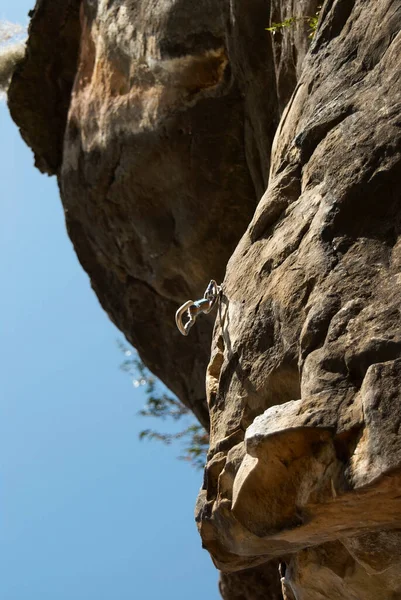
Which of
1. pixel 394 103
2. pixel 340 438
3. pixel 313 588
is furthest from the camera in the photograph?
pixel 313 588

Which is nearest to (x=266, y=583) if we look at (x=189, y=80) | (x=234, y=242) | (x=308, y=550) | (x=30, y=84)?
(x=234, y=242)

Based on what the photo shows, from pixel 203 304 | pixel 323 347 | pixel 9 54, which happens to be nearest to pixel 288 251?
pixel 323 347

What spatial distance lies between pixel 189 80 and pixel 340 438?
4499 mm

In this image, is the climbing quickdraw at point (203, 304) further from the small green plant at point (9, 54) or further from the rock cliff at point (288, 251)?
the small green plant at point (9, 54)

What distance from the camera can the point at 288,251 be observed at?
3693mm

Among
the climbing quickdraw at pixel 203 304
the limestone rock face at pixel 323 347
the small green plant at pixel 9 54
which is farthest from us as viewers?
the small green plant at pixel 9 54

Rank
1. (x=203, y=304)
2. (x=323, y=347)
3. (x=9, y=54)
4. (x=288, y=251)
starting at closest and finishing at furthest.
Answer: (x=323, y=347), (x=288, y=251), (x=203, y=304), (x=9, y=54)

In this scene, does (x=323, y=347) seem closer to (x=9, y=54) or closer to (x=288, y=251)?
(x=288, y=251)

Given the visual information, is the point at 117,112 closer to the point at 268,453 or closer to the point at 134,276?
the point at 134,276

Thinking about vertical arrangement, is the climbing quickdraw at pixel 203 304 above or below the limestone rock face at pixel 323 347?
above

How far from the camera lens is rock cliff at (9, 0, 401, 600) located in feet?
9.61

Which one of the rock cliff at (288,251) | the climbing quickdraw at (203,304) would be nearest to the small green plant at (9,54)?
the rock cliff at (288,251)

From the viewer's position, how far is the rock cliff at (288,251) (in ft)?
9.61

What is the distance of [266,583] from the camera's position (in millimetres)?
6980
